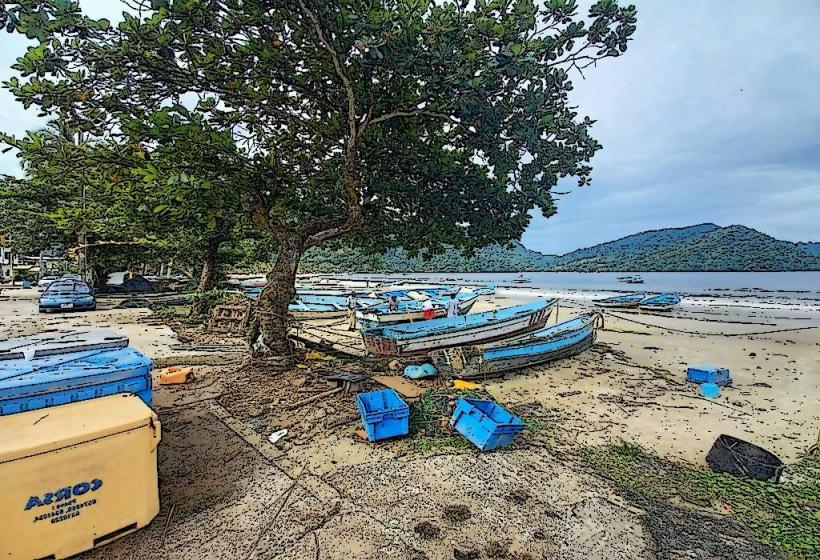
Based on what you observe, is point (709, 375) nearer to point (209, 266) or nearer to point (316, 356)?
point (316, 356)

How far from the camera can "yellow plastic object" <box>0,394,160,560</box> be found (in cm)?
278

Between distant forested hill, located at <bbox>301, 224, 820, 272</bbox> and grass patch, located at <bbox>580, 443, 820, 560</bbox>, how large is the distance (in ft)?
237

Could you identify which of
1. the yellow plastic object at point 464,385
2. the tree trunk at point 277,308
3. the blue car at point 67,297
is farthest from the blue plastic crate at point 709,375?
the blue car at point 67,297

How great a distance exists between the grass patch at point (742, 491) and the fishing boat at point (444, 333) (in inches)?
208

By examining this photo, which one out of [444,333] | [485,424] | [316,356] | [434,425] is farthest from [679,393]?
[316,356]

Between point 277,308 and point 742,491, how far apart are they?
789cm

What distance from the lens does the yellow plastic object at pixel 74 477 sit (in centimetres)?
278

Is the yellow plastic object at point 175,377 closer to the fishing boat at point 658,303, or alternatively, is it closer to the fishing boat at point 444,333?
the fishing boat at point 444,333

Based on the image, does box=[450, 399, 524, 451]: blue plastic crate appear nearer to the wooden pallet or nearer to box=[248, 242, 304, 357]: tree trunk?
box=[248, 242, 304, 357]: tree trunk

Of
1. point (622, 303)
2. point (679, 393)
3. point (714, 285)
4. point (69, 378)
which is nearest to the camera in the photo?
point (69, 378)

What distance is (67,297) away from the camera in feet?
58.5

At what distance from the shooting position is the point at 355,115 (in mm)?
6961

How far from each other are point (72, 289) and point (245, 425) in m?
17.7

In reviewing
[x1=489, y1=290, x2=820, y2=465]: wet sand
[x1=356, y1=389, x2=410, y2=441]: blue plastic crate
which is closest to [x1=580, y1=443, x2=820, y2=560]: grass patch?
[x1=489, y1=290, x2=820, y2=465]: wet sand
